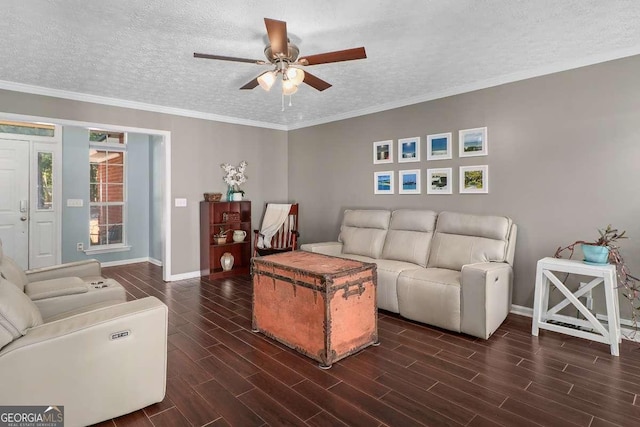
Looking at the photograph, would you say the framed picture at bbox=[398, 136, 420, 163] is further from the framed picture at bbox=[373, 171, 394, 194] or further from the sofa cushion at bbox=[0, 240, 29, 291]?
the sofa cushion at bbox=[0, 240, 29, 291]

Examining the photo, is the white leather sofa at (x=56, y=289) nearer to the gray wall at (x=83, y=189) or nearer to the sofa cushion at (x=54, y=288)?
the sofa cushion at (x=54, y=288)

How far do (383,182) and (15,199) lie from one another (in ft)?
17.9

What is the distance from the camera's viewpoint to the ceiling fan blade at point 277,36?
6.67 ft

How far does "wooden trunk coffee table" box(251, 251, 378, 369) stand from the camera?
8.00 ft

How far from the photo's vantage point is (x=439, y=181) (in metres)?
4.09

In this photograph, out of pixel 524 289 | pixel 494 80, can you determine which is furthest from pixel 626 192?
pixel 494 80

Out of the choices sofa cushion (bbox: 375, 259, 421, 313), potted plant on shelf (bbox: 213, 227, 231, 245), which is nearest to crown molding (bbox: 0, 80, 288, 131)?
potted plant on shelf (bbox: 213, 227, 231, 245)

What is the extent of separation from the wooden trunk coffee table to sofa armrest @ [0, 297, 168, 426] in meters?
1.00

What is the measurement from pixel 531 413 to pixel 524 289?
1.87m

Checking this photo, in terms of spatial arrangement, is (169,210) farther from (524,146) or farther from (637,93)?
(637,93)

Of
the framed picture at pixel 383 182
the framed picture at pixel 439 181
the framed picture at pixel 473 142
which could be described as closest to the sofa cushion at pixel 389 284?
the framed picture at pixel 439 181

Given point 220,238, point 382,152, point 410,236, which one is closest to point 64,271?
point 220,238

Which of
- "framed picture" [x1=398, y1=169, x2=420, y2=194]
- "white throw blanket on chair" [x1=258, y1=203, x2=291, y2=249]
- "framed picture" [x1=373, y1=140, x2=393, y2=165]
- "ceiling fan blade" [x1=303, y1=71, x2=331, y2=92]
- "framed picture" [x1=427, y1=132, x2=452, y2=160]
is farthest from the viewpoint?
"white throw blanket on chair" [x1=258, y1=203, x2=291, y2=249]

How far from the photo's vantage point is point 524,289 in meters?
3.49
